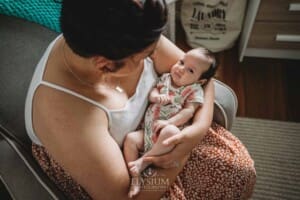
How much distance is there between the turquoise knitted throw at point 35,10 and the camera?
3.41 ft

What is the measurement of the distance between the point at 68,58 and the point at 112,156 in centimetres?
28

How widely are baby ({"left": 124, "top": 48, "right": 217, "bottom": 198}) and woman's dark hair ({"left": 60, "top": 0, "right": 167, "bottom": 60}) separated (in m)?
0.34

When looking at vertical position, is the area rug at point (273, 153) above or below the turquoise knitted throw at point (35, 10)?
below

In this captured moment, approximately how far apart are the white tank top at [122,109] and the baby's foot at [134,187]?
129 mm

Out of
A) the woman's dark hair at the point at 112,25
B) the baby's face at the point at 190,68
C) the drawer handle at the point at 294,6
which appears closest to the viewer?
the woman's dark hair at the point at 112,25

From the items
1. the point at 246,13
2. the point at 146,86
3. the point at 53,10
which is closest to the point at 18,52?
the point at 53,10

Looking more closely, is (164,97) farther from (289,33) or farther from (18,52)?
(289,33)

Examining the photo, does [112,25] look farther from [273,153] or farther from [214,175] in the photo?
[273,153]

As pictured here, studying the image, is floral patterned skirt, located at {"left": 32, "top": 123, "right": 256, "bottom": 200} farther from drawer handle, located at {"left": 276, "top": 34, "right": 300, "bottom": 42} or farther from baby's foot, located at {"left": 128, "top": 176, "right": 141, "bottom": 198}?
drawer handle, located at {"left": 276, "top": 34, "right": 300, "bottom": 42}

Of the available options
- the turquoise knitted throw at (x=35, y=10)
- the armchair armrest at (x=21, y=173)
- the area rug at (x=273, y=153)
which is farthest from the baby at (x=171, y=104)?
the area rug at (x=273, y=153)

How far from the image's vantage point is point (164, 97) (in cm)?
104

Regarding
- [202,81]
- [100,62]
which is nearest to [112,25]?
[100,62]

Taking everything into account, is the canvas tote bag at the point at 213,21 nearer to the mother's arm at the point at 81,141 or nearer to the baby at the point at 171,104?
the baby at the point at 171,104

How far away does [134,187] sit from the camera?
88 cm
